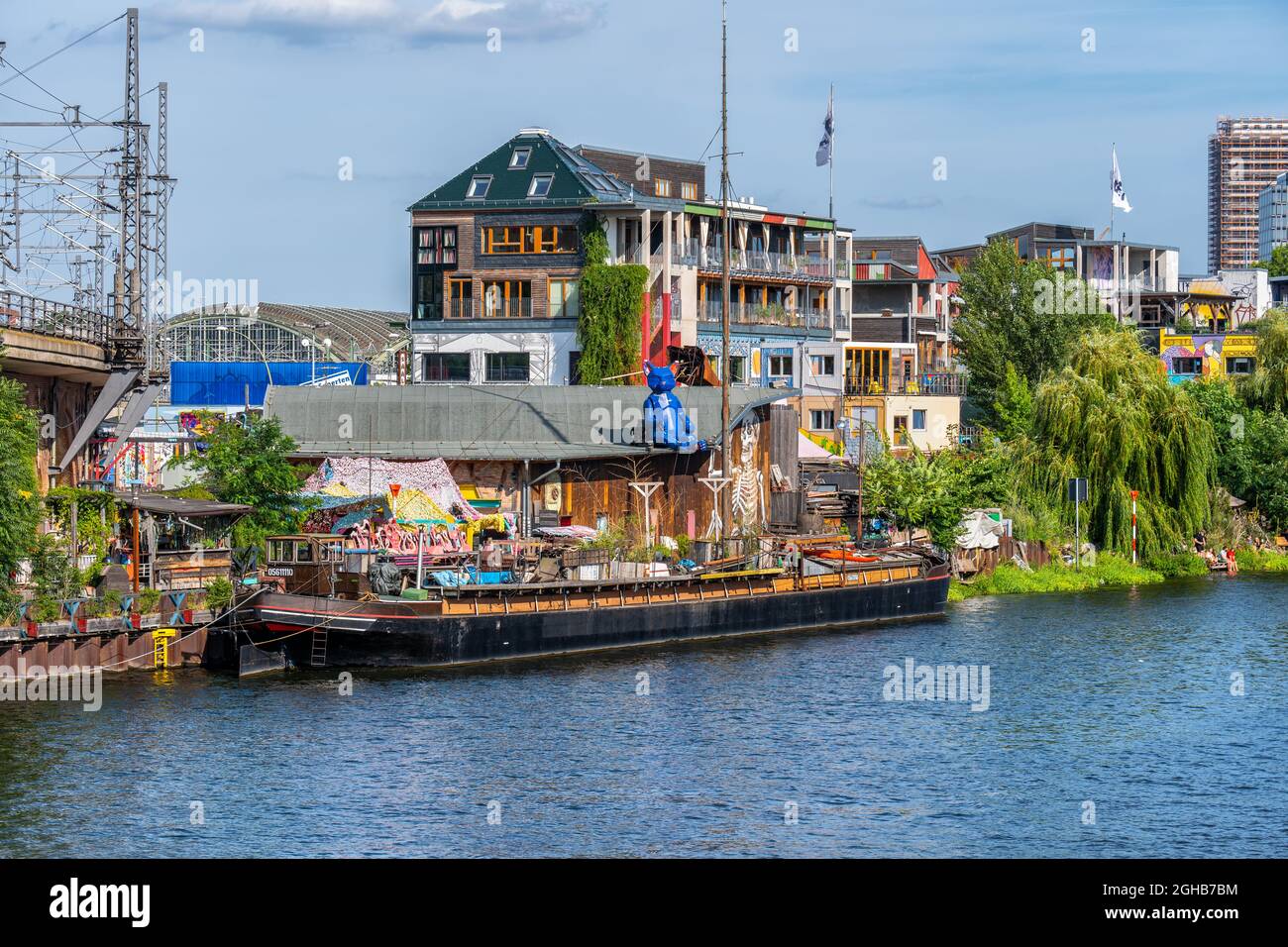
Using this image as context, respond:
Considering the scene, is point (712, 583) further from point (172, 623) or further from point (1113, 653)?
point (172, 623)

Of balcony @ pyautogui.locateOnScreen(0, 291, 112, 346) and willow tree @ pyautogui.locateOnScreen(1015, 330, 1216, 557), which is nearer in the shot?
balcony @ pyautogui.locateOnScreen(0, 291, 112, 346)

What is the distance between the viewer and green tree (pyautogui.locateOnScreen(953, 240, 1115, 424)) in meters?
102

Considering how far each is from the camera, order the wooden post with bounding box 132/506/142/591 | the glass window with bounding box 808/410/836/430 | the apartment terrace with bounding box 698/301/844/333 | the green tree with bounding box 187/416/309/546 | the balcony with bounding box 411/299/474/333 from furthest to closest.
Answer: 1. the glass window with bounding box 808/410/836/430
2. the apartment terrace with bounding box 698/301/844/333
3. the balcony with bounding box 411/299/474/333
4. the green tree with bounding box 187/416/309/546
5. the wooden post with bounding box 132/506/142/591

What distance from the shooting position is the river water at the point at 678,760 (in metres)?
32.5

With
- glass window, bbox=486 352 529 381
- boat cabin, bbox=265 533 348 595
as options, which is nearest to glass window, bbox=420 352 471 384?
glass window, bbox=486 352 529 381

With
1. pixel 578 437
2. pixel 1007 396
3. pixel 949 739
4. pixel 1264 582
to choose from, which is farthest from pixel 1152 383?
pixel 949 739

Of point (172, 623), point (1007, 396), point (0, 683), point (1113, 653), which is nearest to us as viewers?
point (0, 683)

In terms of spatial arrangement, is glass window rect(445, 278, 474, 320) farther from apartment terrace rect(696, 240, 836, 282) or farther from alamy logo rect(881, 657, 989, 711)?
alamy logo rect(881, 657, 989, 711)

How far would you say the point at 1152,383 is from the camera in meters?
77.9

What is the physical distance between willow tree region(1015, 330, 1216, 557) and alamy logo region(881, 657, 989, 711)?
2642 cm

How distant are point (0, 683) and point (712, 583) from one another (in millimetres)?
23154

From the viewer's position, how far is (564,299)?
84.6 m
